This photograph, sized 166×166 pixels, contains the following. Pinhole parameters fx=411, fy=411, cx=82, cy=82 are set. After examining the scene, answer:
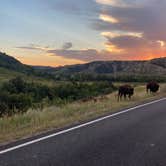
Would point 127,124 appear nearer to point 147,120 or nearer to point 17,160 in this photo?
point 147,120

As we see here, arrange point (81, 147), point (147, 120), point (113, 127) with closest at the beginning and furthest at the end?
point (81, 147) → point (113, 127) → point (147, 120)

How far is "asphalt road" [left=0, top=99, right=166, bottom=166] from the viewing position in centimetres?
761

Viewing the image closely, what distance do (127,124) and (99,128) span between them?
149 centimetres

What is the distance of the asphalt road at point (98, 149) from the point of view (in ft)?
25.0

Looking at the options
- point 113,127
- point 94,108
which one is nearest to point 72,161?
point 113,127

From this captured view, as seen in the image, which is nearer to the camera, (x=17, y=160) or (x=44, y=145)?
(x=17, y=160)

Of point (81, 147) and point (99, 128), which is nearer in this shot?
point (81, 147)

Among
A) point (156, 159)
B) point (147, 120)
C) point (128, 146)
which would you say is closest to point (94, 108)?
point (147, 120)

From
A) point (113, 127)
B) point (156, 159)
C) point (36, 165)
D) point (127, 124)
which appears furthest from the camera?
point (127, 124)

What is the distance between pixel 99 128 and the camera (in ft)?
40.5

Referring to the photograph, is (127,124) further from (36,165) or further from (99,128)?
(36,165)

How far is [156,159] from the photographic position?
25.6 ft

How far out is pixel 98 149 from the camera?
8.84 meters

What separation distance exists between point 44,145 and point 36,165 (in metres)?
2.02
